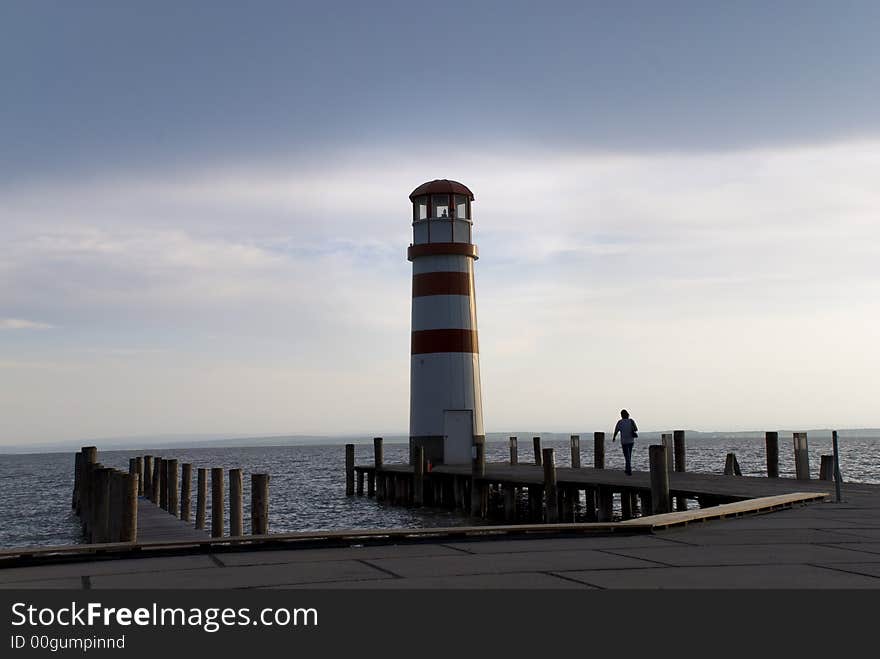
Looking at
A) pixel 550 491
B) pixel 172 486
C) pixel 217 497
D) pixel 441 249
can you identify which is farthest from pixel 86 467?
pixel 550 491

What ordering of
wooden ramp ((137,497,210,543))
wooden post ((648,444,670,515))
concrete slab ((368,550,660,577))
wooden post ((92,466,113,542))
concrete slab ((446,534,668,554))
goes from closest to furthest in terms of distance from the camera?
concrete slab ((368,550,660,577)) < concrete slab ((446,534,668,554)) < wooden ramp ((137,497,210,543)) < wooden post ((648,444,670,515)) < wooden post ((92,466,113,542))

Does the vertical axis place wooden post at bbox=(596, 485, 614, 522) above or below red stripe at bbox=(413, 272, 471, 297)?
below

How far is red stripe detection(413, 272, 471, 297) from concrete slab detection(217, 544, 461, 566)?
2229 cm

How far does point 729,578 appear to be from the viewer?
7008mm

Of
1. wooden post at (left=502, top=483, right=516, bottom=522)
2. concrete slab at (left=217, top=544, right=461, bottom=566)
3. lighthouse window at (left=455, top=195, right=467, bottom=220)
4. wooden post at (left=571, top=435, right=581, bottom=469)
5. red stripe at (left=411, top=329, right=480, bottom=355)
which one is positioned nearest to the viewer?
concrete slab at (left=217, top=544, right=461, bottom=566)

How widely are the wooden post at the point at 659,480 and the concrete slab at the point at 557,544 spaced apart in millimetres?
8089

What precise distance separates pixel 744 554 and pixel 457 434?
2447 cm

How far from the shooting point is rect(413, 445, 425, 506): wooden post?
31.7 meters

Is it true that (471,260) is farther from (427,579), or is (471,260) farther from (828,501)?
→ (427,579)

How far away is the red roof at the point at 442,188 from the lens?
106ft

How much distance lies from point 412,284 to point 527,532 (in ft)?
74.1

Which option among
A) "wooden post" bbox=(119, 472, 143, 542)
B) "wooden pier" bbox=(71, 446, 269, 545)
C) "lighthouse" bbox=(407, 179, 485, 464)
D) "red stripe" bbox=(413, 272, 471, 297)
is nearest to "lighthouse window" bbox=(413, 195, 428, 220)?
"lighthouse" bbox=(407, 179, 485, 464)

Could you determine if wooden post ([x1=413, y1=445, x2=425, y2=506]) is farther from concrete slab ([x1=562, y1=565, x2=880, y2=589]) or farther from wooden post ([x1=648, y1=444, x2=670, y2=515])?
concrete slab ([x1=562, y1=565, x2=880, y2=589])
